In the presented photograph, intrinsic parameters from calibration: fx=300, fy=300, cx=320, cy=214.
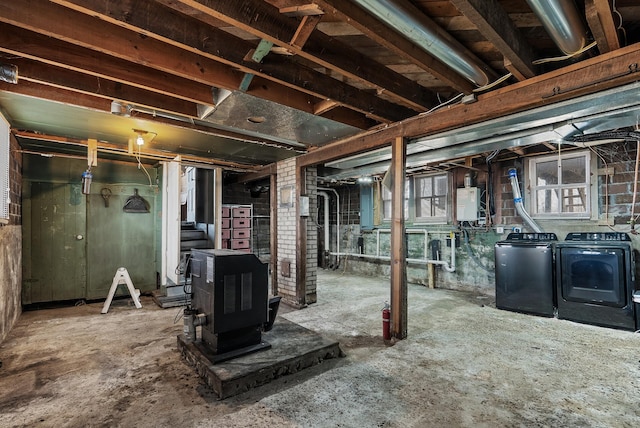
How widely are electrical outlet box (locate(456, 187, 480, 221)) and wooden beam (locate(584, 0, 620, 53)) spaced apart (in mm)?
3562

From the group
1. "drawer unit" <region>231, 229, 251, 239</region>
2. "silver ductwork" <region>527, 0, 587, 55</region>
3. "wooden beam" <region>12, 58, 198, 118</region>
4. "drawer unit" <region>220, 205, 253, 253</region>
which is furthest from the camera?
"drawer unit" <region>231, 229, 251, 239</region>

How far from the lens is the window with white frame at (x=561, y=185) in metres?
4.50

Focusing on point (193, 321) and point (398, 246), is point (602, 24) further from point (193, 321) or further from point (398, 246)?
point (193, 321)

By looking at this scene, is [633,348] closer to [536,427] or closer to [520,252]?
[520,252]

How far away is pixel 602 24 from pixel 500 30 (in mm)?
577

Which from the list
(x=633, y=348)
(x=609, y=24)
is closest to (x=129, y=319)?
(x=609, y=24)

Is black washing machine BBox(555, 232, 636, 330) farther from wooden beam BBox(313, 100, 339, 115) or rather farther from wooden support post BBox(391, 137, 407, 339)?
wooden beam BBox(313, 100, 339, 115)

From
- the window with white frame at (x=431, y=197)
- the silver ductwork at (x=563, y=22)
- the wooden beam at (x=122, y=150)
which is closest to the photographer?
the silver ductwork at (x=563, y=22)

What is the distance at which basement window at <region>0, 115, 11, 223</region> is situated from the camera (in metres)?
3.15

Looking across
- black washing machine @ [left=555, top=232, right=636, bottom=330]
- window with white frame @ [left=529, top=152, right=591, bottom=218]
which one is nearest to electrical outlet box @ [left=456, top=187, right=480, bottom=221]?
window with white frame @ [left=529, top=152, right=591, bottom=218]

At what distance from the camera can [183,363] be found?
273 centimetres

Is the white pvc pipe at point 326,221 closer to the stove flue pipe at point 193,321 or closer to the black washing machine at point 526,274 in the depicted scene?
the black washing machine at point 526,274

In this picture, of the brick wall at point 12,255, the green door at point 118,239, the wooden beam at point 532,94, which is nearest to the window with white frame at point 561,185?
the wooden beam at point 532,94

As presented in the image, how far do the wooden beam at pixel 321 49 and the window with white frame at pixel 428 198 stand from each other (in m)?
3.57
